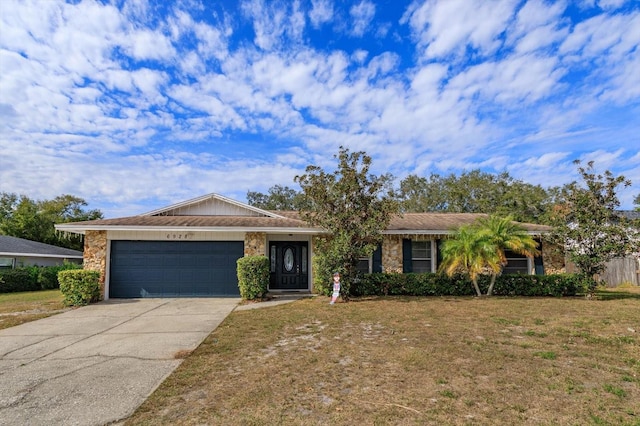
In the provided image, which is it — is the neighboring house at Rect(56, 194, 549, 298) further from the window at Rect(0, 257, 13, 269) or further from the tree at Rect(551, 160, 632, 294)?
the window at Rect(0, 257, 13, 269)

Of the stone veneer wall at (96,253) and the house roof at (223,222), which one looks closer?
the house roof at (223,222)

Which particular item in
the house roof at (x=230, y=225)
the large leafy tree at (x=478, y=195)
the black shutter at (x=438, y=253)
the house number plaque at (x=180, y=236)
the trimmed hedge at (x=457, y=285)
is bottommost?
the trimmed hedge at (x=457, y=285)

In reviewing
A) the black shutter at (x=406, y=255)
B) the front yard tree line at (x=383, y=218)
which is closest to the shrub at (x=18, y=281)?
the front yard tree line at (x=383, y=218)

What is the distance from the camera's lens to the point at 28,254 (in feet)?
70.7

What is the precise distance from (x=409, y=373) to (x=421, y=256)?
954cm

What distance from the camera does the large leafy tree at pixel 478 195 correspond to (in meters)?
29.4

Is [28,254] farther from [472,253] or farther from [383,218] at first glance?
[472,253]

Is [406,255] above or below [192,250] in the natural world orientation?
below

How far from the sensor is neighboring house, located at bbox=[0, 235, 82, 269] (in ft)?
68.4

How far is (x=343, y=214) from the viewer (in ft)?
35.8

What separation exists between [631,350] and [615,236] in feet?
22.8

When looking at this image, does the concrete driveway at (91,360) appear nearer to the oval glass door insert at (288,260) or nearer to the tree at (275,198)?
the oval glass door insert at (288,260)

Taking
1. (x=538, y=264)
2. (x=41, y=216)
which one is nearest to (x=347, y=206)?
(x=538, y=264)

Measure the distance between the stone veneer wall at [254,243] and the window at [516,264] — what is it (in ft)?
29.2
